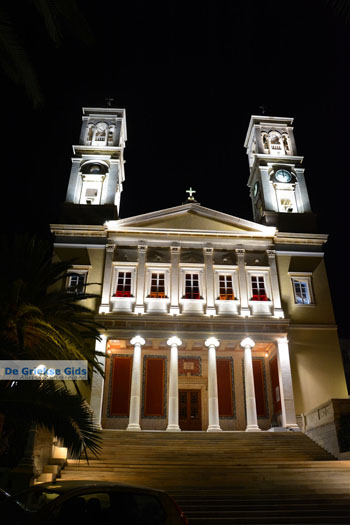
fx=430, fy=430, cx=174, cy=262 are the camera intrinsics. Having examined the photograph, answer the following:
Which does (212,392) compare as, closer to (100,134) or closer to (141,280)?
(141,280)

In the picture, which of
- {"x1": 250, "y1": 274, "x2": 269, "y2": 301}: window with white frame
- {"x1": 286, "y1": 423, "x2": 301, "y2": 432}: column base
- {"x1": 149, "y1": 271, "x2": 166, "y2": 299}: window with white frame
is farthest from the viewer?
{"x1": 250, "y1": 274, "x2": 269, "y2": 301}: window with white frame

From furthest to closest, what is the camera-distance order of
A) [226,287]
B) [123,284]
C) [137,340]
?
1. [226,287]
2. [123,284]
3. [137,340]

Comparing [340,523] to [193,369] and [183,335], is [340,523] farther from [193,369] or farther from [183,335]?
[193,369]

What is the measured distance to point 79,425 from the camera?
7.77 meters

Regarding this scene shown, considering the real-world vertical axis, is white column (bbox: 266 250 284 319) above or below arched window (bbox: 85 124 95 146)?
below

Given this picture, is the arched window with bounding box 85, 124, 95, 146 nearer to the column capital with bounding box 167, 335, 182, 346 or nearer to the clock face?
the clock face

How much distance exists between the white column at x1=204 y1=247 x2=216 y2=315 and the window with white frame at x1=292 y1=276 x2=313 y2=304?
4584mm

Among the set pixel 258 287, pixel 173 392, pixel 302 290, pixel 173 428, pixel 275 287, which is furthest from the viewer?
pixel 302 290

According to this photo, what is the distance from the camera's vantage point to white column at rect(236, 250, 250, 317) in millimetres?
22595

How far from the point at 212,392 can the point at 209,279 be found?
6.00 meters

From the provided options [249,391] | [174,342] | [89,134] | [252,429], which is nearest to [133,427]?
[174,342]

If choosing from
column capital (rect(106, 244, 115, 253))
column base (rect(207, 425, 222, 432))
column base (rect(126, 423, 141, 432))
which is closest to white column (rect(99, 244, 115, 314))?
column capital (rect(106, 244, 115, 253))

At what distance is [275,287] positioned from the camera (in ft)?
76.8

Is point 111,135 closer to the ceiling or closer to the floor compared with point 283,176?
closer to the ceiling
